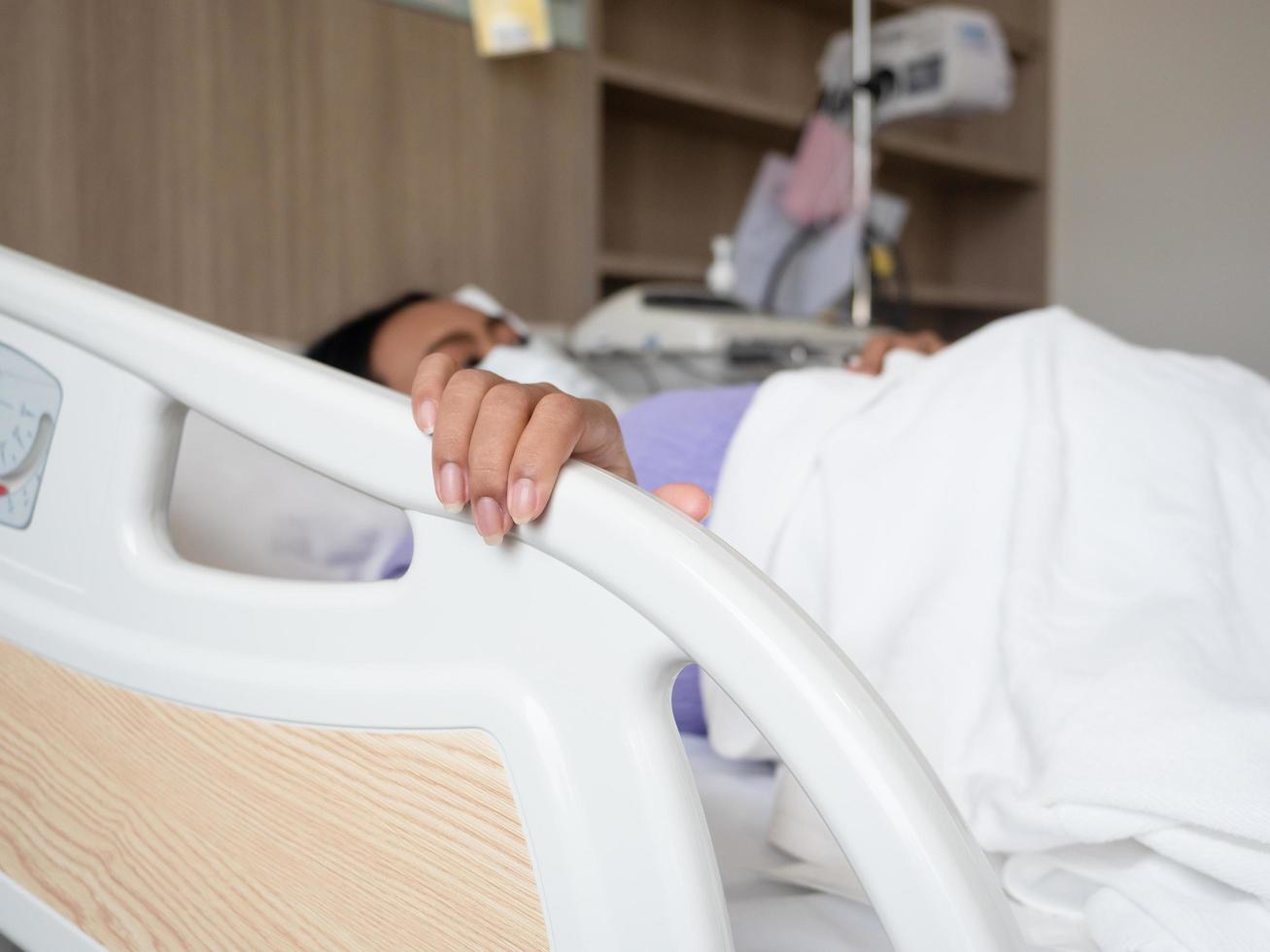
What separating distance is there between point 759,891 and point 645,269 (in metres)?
1.93

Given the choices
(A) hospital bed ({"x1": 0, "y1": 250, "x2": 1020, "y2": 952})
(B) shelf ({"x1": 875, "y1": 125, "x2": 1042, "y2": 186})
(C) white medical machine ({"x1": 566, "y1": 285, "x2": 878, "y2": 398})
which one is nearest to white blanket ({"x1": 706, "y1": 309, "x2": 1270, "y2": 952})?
(A) hospital bed ({"x1": 0, "y1": 250, "x2": 1020, "y2": 952})

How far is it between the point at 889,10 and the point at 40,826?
3216 millimetres

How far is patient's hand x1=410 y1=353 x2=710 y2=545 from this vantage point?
367 millimetres

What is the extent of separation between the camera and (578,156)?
224 centimetres

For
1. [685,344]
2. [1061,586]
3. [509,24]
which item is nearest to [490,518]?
[1061,586]

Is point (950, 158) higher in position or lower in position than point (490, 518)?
higher

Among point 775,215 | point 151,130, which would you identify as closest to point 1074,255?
point 775,215

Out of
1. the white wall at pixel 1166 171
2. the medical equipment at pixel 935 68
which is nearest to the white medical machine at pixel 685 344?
the medical equipment at pixel 935 68

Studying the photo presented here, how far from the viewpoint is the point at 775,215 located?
2471mm

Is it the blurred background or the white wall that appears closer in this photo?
the blurred background

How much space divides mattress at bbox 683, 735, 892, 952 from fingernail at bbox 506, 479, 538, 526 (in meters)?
0.30

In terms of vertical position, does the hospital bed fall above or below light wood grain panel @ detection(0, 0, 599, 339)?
below

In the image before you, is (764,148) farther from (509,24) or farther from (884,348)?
(884,348)

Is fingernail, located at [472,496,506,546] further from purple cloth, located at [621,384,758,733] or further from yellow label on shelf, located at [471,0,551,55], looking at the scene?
yellow label on shelf, located at [471,0,551,55]
